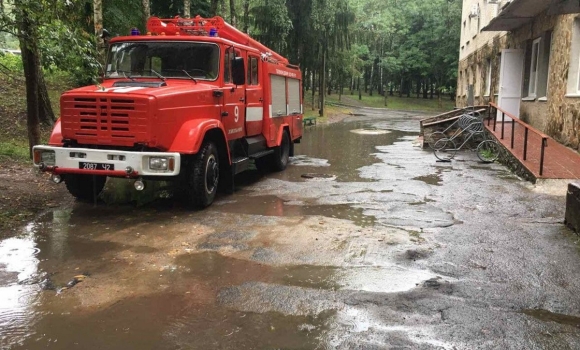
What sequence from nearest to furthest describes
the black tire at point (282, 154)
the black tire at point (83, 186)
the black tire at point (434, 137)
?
the black tire at point (83, 186) → the black tire at point (282, 154) → the black tire at point (434, 137)

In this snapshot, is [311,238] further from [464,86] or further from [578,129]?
[464,86]

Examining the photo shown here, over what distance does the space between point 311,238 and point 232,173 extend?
2.88m

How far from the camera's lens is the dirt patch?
22.4 ft

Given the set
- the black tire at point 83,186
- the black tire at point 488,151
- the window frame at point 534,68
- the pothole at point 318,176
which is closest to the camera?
the black tire at point 83,186

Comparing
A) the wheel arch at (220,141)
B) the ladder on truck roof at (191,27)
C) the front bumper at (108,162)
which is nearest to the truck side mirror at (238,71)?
the wheel arch at (220,141)

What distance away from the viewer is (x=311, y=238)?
6156 mm

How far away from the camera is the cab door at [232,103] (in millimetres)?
8305

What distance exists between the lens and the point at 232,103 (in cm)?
857

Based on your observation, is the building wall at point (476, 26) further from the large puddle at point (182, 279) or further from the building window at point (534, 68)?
the large puddle at point (182, 279)

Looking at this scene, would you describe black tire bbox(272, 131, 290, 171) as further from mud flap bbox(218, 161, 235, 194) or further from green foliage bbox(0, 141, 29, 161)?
green foliage bbox(0, 141, 29, 161)

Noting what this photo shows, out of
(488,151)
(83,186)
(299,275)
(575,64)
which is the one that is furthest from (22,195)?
(575,64)

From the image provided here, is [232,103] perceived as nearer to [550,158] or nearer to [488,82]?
[550,158]

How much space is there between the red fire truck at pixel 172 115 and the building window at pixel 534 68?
31.6ft

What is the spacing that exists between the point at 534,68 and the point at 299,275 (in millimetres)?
14523
